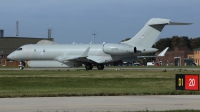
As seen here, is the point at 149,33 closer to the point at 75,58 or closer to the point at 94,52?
the point at 94,52

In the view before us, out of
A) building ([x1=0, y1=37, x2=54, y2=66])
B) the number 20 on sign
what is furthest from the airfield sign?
building ([x1=0, y1=37, x2=54, y2=66])

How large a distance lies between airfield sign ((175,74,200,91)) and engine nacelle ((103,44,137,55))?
33.6 meters

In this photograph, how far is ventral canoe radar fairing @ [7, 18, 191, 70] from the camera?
6019 cm

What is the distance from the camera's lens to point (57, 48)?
65.1 metres

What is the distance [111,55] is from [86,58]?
11.4 feet

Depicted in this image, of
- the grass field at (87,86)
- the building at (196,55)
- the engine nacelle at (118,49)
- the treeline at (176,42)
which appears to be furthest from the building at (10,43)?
the grass field at (87,86)

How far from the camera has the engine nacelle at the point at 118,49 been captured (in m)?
59.2

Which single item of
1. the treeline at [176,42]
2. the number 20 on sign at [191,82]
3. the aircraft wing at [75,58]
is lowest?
the number 20 on sign at [191,82]

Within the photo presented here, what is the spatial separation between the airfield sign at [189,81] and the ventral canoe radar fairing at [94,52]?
3376 cm

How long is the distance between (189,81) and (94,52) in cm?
3859

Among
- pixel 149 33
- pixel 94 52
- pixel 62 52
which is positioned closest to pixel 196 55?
pixel 149 33

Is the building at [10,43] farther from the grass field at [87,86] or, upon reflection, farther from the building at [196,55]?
the grass field at [87,86]

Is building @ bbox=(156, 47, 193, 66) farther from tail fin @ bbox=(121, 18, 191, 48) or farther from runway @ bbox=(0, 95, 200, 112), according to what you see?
runway @ bbox=(0, 95, 200, 112)

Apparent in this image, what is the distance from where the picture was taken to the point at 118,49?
5991cm
